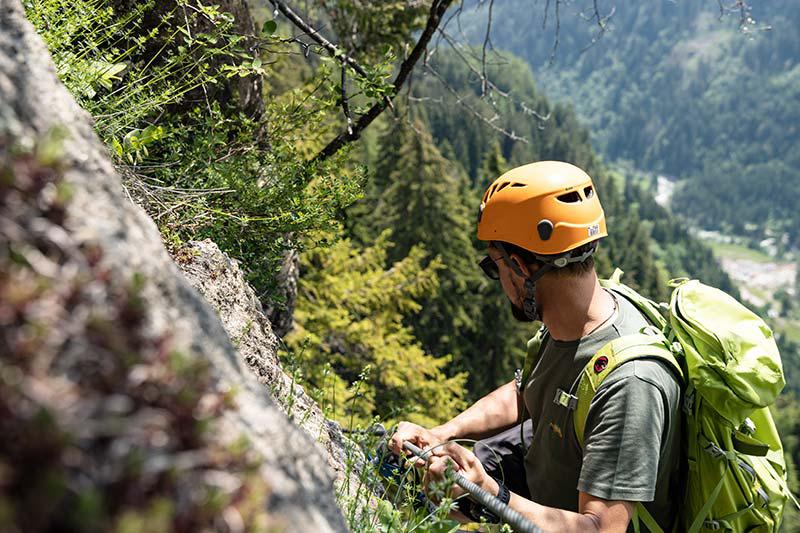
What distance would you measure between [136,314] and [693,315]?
296cm

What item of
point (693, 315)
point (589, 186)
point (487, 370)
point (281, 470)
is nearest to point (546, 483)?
point (693, 315)

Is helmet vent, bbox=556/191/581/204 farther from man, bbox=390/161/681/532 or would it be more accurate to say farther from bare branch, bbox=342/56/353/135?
bare branch, bbox=342/56/353/135

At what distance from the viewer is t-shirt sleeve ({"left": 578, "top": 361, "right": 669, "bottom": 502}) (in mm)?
2900

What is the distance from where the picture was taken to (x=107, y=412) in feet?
2.95

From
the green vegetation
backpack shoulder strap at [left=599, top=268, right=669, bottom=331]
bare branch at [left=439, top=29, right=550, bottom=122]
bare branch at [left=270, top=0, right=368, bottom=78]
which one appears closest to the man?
backpack shoulder strap at [left=599, top=268, right=669, bottom=331]

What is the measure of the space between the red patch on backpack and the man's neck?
0.32 meters

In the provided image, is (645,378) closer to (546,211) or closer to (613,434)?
(613,434)

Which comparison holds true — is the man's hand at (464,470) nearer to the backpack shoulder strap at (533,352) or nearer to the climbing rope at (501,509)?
the climbing rope at (501,509)

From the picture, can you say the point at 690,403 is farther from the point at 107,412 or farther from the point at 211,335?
the point at 107,412

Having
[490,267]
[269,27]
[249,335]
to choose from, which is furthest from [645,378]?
[269,27]

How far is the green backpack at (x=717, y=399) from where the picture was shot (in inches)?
118

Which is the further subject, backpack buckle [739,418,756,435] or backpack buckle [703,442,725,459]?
backpack buckle [739,418,756,435]

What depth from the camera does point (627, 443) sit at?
9.53 feet

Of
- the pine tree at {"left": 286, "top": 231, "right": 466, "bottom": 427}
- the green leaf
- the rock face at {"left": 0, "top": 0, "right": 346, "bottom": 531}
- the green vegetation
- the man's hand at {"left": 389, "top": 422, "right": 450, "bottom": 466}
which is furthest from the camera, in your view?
the pine tree at {"left": 286, "top": 231, "right": 466, "bottom": 427}
